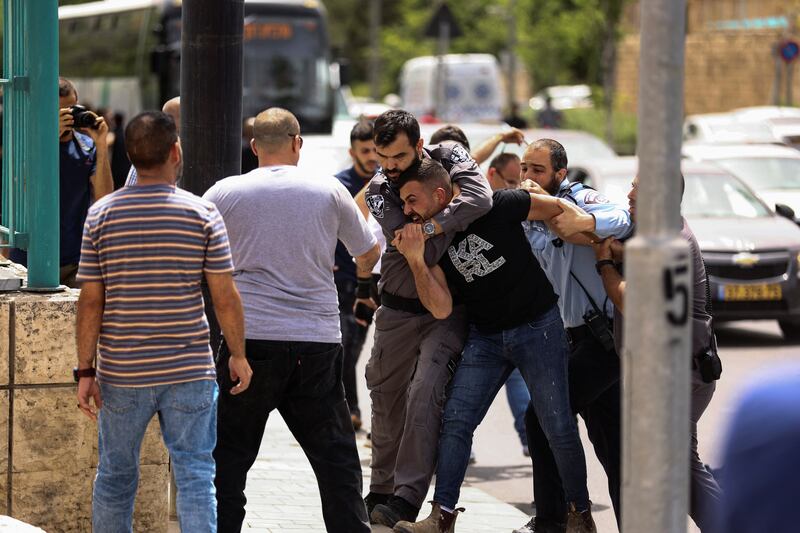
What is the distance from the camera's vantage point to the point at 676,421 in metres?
3.34

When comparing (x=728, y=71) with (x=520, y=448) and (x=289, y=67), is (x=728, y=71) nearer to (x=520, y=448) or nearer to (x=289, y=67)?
(x=289, y=67)

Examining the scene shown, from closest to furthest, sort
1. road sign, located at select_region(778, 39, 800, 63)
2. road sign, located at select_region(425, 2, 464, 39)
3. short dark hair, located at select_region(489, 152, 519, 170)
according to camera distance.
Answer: short dark hair, located at select_region(489, 152, 519, 170), road sign, located at select_region(425, 2, 464, 39), road sign, located at select_region(778, 39, 800, 63)

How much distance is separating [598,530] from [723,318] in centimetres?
645

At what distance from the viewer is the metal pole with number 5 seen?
10.9 ft

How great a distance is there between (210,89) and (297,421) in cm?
143

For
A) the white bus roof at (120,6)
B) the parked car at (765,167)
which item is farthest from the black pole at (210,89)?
the white bus roof at (120,6)

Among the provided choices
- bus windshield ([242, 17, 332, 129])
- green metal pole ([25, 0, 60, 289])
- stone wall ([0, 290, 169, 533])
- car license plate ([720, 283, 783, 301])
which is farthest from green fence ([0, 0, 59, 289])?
bus windshield ([242, 17, 332, 129])

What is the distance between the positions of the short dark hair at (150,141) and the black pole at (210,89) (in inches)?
49.4

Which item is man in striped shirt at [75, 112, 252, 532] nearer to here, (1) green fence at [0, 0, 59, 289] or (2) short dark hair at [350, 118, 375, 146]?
(1) green fence at [0, 0, 59, 289]

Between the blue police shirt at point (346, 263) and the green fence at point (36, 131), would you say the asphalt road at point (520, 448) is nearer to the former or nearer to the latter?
the blue police shirt at point (346, 263)

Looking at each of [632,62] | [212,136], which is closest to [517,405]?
[212,136]

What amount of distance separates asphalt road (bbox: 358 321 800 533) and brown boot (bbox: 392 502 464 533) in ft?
3.53

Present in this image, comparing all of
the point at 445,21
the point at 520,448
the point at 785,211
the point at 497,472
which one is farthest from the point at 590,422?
the point at 445,21

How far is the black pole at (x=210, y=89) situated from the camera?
604cm
